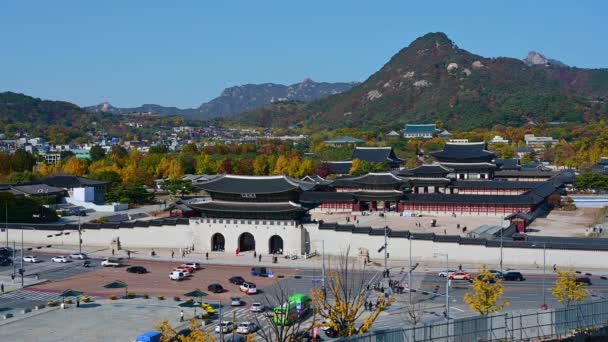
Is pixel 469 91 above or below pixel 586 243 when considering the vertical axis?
above

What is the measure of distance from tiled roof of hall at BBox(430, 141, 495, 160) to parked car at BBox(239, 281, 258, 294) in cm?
4669

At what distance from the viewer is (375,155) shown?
88.3 meters

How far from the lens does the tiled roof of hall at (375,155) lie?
3435 inches

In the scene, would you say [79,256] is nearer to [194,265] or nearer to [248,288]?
[194,265]

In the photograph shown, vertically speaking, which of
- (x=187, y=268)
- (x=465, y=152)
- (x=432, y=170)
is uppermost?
(x=465, y=152)

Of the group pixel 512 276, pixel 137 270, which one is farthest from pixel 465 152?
pixel 137 270

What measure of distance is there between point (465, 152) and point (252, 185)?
39.3 metres

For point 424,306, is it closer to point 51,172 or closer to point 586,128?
point 51,172

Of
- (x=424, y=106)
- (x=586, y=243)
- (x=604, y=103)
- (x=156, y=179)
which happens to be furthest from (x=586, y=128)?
(x=586, y=243)

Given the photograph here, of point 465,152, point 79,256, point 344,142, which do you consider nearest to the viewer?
point 79,256

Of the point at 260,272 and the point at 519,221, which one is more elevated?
the point at 519,221

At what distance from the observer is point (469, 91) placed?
18675 cm

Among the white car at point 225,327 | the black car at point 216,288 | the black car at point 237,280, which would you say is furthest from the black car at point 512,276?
the white car at point 225,327

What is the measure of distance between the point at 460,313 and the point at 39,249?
27.9 meters
